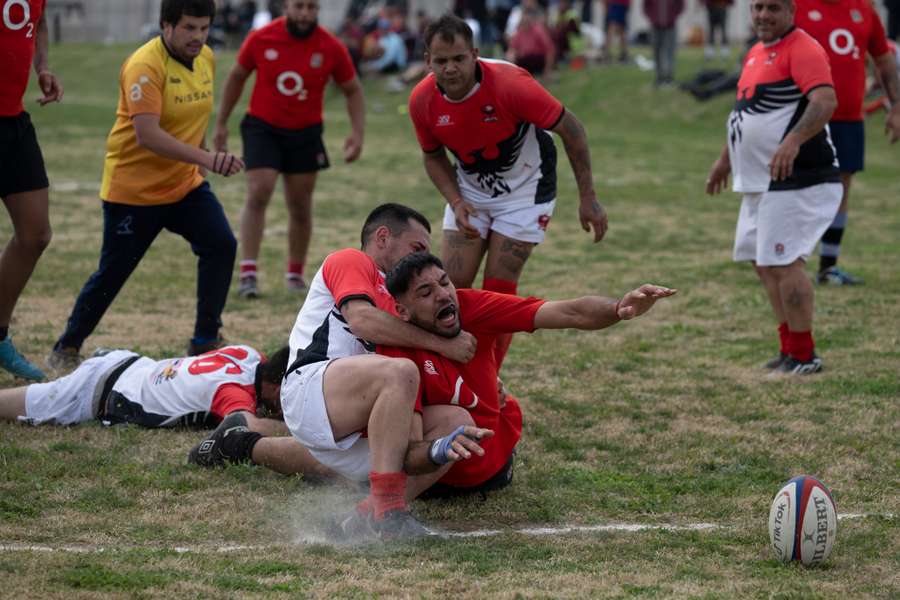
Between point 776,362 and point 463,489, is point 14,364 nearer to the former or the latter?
point 463,489

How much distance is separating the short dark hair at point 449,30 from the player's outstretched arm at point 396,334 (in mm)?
1689

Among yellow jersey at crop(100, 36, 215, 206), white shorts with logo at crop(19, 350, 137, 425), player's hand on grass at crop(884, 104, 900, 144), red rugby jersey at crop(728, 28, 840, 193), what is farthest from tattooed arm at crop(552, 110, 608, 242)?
player's hand on grass at crop(884, 104, 900, 144)

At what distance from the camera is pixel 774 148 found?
7.06 m

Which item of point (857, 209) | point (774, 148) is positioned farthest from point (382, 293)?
point (857, 209)

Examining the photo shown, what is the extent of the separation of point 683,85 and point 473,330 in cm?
1768

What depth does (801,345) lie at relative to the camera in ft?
23.9

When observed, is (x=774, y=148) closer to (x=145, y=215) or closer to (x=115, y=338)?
(x=145, y=215)

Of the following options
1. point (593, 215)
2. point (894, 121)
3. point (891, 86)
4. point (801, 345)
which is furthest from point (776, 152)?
point (891, 86)

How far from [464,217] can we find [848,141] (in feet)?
13.5

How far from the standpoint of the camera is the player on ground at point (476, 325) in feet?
16.3

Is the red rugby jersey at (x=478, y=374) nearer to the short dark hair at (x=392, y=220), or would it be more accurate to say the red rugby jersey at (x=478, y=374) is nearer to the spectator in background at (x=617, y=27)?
the short dark hair at (x=392, y=220)

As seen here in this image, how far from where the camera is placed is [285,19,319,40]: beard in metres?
Result: 9.39

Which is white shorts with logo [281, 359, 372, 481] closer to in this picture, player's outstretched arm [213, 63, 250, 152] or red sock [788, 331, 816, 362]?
red sock [788, 331, 816, 362]

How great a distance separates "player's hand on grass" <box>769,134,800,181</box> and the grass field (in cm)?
119
